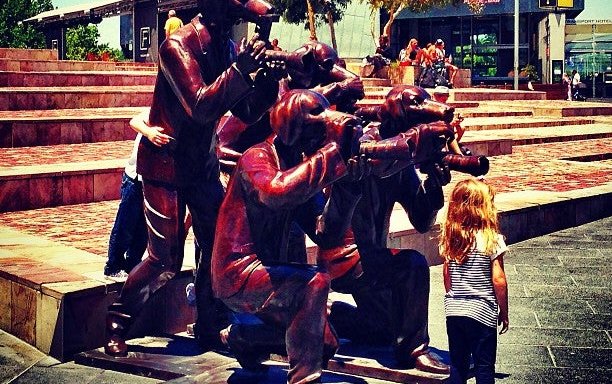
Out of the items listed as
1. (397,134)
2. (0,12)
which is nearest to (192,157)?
(397,134)

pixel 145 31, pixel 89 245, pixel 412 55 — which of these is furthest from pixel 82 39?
pixel 89 245

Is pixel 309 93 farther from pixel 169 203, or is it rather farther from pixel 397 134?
pixel 169 203

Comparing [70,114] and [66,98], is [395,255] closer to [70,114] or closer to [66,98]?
[70,114]

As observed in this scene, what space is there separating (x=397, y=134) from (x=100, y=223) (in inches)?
183

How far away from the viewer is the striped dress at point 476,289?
15.7ft

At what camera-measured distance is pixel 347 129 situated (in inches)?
168

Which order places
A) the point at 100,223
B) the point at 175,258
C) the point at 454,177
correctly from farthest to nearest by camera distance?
1. the point at 454,177
2. the point at 100,223
3. the point at 175,258

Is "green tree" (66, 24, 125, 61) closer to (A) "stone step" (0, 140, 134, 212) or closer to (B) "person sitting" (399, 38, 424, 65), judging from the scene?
(B) "person sitting" (399, 38, 424, 65)

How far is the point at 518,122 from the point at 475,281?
1989 centimetres

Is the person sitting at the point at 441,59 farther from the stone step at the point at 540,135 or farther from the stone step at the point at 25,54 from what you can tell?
the stone step at the point at 25,54

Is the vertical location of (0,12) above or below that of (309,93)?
above

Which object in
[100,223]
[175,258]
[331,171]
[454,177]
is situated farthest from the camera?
[454,177]

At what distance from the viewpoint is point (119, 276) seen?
6012 mm

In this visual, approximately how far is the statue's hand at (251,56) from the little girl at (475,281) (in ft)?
3.66
